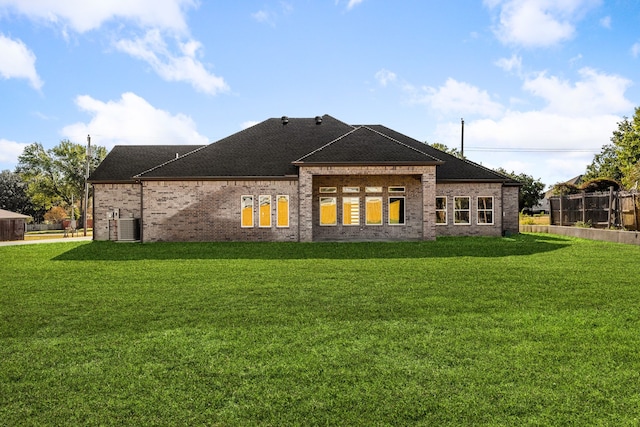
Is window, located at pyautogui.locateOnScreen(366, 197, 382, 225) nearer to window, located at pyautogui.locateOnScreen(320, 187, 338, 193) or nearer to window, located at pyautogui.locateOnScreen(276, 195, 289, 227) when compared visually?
window, located at pyautogui.locateOnScreen(320, 187, 338, 193)

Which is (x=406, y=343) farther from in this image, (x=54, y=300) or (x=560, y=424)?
(x=54, y=300)

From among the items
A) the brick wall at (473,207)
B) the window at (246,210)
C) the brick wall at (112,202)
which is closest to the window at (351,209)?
the window at (246,210)

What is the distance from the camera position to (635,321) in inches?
246

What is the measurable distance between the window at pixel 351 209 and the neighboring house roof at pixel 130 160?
11.1 meters

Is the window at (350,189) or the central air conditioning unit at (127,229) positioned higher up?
the window at (350,189)

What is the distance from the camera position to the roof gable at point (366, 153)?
19344 millimetres

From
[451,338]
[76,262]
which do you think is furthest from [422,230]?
[451,338]

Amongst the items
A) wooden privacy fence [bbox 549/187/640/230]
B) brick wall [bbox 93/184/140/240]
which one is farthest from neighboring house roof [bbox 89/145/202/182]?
wooden privacy fence [bbox 549/187/640/230]

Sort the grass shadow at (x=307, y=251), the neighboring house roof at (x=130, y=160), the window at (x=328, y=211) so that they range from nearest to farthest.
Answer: the grass shadow at (x=307, y=251) < the window at (x=328, y=211) < the neighboring house roof at (x=130, y=160)

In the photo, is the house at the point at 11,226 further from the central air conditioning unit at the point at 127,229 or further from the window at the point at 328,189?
the window at the point at 328,189

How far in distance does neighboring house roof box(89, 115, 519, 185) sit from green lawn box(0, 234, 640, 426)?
32.9ft

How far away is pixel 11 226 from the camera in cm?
2962

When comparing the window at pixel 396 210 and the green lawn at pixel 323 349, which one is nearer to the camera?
the green lawn at pixel 323 349

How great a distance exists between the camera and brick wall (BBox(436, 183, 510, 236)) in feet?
74.3
